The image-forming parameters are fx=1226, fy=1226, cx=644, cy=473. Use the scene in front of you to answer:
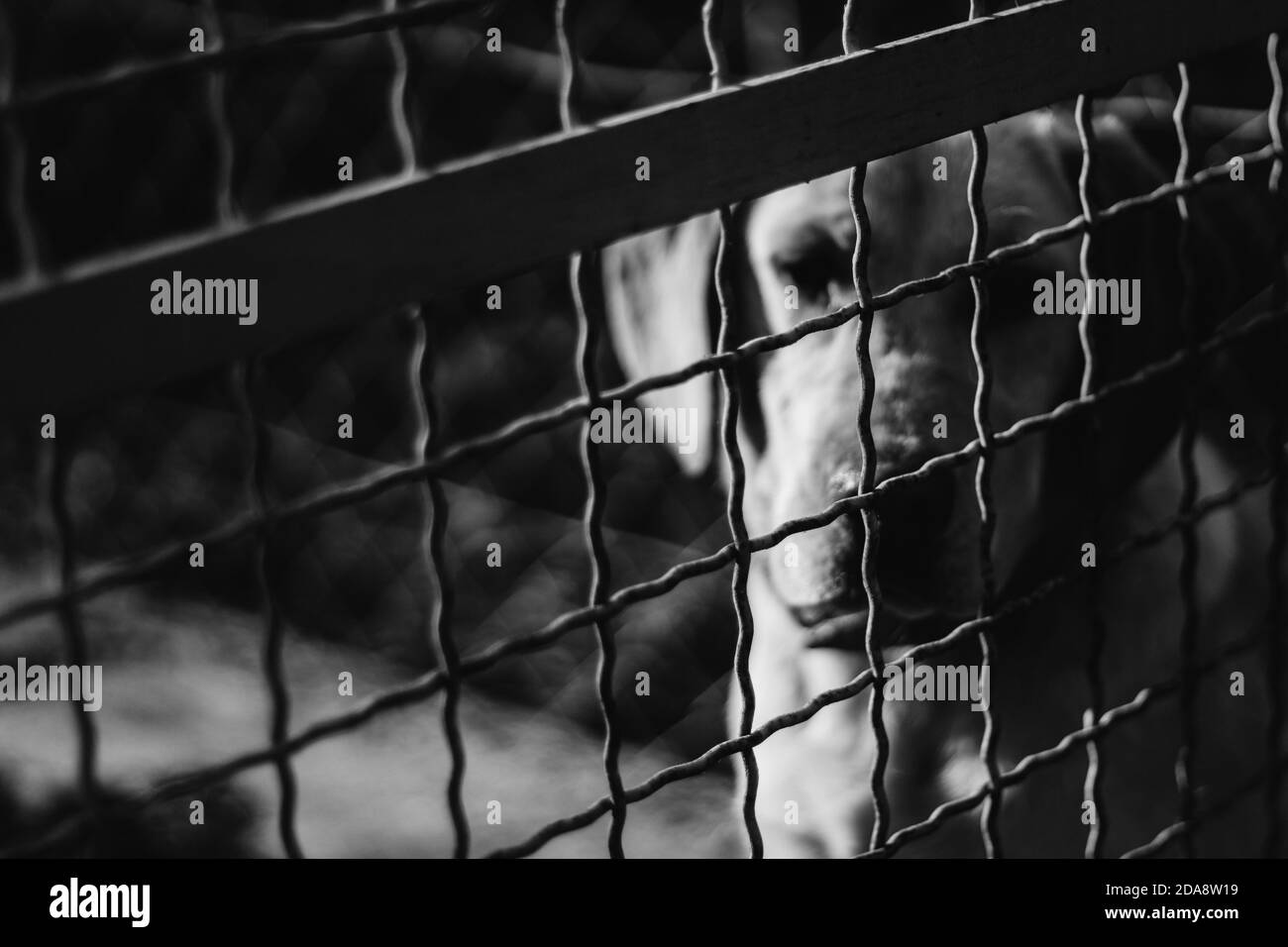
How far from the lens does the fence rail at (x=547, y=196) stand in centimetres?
53

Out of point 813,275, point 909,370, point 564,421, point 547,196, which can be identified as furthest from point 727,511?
point 813,275

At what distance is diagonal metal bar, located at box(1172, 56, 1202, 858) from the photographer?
955 mm

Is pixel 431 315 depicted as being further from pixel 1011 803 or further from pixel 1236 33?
pixel 1011 803

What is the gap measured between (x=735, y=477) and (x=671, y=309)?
31.0 inches

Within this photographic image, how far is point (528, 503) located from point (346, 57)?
3.10 feet

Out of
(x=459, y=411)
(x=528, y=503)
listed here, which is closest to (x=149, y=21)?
(x=459, y=411)

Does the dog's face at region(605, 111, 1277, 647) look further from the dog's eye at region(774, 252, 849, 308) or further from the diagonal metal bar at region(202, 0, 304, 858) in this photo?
the diagonal metal bar at region(202, 0, 304, 858)

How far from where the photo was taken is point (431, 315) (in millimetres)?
675

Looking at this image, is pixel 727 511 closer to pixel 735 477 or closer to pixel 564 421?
pixel 735 477

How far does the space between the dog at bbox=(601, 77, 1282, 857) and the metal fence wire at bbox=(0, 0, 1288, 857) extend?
0.70 feet

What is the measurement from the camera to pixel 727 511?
2.59 feet

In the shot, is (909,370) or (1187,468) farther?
(909,370)

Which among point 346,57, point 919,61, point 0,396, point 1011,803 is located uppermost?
point 346,57

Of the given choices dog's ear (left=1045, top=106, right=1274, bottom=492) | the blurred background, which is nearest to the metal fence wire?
dog's ear (left=1045, top=106, right=1274, bottom=492)
